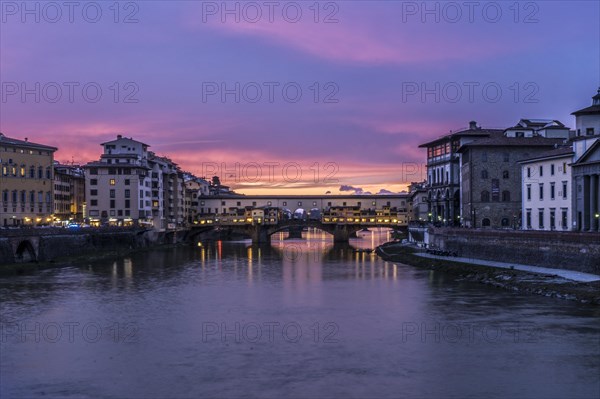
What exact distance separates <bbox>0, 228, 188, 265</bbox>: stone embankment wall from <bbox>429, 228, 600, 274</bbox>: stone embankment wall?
48.6 metres

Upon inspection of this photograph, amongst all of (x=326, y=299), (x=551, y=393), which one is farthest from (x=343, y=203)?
(x=551, y=393)

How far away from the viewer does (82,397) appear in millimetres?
26484

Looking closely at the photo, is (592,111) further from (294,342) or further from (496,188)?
(294,342)

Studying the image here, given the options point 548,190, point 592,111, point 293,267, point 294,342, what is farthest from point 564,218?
point 294,342

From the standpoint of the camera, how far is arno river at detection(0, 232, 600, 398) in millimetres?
28047

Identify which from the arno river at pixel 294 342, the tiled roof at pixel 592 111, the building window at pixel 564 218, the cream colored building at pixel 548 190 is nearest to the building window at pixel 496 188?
the cream colored building at pixel 548 190

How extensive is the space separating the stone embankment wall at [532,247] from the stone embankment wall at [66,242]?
48566 millimetres

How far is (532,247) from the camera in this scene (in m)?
63.1

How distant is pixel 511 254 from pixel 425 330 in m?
31.5

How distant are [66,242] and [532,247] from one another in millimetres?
58703

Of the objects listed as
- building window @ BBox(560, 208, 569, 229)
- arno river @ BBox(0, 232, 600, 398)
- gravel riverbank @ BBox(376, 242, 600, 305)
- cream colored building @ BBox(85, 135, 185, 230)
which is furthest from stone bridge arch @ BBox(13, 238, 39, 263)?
building window @ BBox(560, 208, 569, 229)

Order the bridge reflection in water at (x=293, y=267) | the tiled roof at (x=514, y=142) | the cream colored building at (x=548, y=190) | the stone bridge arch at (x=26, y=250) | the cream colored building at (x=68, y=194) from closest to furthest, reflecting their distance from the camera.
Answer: the bridge reflection in water at (x=293, y=267)
the cream colored building at (x=548, y=190)
the stone bridge arch at (x=26, y=250)
the tiled roof at (x=514, y=142)
the cream colored building at (x=68, y=194)

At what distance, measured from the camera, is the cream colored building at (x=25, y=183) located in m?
104

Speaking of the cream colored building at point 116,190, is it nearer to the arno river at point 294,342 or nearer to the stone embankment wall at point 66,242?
the stone embankment wall at point 66,242
